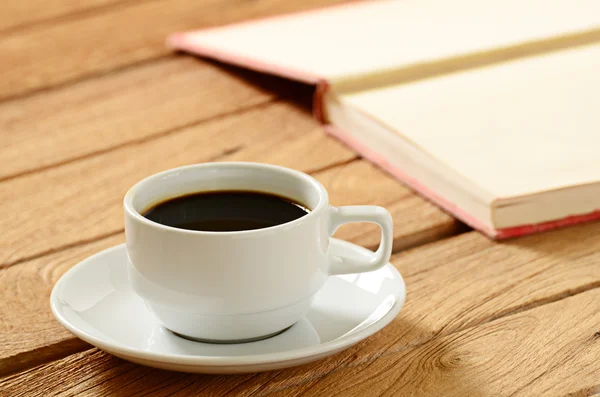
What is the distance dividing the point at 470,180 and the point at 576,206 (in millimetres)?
104

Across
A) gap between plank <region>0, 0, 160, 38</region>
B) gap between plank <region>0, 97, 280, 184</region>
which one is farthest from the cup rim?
gap between plank <region>0, 0, 160, 38</region>

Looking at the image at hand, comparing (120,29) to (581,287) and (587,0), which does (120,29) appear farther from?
(581,287)

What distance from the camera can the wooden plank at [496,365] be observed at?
0.63 meters

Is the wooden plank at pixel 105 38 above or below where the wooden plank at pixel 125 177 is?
above

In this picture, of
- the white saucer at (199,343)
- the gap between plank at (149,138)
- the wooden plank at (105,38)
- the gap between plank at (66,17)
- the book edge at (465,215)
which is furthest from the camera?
the gap between plank at (66,17)

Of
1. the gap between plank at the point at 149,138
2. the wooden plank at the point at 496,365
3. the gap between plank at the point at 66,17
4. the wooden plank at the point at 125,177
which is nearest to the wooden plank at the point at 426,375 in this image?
the wooden plank at the point at 496,365

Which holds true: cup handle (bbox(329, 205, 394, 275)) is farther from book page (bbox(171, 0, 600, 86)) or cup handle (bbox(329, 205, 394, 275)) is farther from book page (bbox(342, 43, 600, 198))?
book page (bbox(171, 0, 600, 86))

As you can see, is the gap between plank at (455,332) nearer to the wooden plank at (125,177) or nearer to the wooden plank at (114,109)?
the wooden plank at (125,177)

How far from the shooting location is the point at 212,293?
617 millimetres

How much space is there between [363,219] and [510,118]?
0.42 meters

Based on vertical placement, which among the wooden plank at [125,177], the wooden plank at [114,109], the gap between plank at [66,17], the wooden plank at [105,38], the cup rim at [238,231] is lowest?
the wooden plank at [125,177]

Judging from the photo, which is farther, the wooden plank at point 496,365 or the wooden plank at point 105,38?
the wooden plank at point 105,38

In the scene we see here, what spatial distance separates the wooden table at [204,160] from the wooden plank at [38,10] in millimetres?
49

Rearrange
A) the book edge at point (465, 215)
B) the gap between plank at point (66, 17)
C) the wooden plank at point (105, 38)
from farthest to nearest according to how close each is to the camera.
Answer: the gap between plank at point (66, 17), the wooden plank at point (105, 38), the book edge at point (465, 215)
